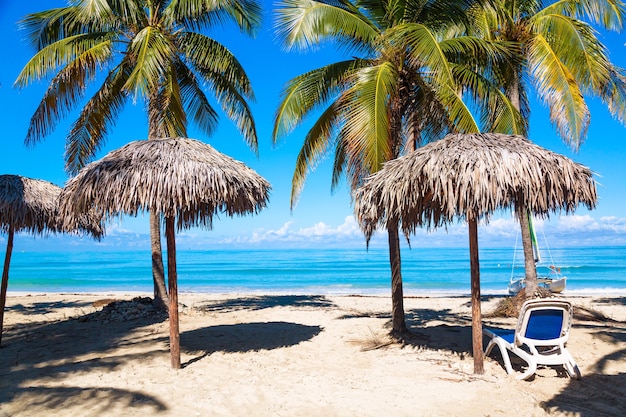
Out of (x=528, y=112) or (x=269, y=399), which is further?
(x=528, y=112)

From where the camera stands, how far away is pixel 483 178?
466 cm

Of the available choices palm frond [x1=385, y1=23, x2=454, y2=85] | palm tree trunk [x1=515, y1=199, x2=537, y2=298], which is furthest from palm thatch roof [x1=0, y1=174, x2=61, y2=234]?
palm tree trunk [x1=515, y1=199, x2=537, y2=298]

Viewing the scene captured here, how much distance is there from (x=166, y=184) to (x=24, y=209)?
11.1ft

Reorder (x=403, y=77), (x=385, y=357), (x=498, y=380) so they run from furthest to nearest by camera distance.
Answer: (x=403, y=77)
(x=385, y=357)
(x=498, y=380)

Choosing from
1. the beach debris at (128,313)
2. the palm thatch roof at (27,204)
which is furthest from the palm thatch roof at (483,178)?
the beach debris at (128,313)

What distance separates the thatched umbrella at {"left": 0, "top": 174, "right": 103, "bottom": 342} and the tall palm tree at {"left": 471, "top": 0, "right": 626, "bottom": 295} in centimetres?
703

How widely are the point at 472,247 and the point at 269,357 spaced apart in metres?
3.03

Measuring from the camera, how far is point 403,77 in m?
7.46

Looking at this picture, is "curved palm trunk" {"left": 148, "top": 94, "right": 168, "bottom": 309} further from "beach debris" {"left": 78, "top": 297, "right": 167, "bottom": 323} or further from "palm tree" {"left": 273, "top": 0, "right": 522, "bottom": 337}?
"palm tree" {"left": 273, "top": 0, "right": 522, "bottom": 337}

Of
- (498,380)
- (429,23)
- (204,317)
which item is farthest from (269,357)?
(429,23)

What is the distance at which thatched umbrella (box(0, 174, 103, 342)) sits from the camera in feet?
23.0

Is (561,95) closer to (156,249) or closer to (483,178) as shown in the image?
(483,178)

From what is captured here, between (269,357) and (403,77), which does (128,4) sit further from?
(269,357)

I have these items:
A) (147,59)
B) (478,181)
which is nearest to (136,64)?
(147,59)
